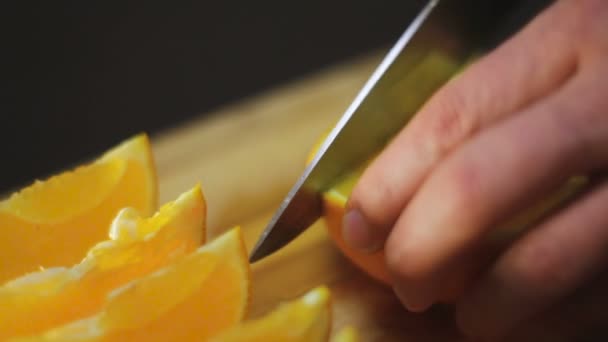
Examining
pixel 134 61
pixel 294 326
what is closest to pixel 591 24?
pixel 294 326

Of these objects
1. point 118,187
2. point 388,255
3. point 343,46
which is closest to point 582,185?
point 388,255

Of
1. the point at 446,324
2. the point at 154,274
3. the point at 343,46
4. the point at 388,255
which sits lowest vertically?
the point at 446,324

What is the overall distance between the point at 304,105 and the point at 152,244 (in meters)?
0.49

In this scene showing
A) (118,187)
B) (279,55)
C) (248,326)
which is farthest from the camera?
(279,55)

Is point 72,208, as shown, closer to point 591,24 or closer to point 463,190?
point 463,190

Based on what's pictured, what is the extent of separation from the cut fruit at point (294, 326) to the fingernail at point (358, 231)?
0.10 metres

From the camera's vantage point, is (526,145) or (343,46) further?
(343,46)

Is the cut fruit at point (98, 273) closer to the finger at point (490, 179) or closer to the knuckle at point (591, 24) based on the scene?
the finger at point (490, 179)

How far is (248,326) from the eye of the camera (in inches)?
20.8

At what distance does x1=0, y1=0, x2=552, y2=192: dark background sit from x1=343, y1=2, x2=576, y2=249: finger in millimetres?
892

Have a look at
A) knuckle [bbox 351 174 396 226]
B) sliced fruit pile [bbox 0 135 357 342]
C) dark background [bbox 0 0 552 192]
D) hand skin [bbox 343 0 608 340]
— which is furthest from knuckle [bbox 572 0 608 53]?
dark background [bbox 0 0 552 192]

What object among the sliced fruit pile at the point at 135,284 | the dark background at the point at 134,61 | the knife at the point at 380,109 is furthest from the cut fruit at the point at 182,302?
the dark background at the point at 134,61

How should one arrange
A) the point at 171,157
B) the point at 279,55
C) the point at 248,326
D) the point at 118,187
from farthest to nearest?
the point at 279,55
the point at 171,157
the point at 118,187
the point at 248,326

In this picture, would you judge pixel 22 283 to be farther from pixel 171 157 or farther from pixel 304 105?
pixel 304 105
